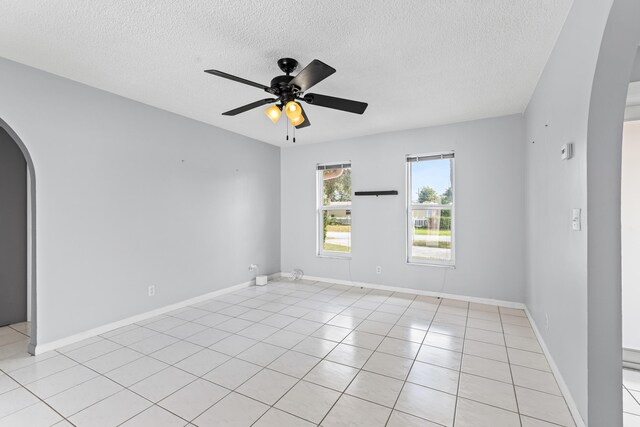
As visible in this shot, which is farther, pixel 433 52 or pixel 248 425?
pixel 433 52

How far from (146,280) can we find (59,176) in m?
1.43

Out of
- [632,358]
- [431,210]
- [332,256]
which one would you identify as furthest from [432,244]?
[632,358]

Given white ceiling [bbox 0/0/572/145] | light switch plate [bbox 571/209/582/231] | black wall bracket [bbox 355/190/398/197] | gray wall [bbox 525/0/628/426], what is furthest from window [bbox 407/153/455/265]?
light switch plate [bbox 571/209/582/231]

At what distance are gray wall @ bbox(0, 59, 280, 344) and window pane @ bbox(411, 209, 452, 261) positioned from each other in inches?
112

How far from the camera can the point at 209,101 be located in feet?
11.5

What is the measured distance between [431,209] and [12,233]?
536cm

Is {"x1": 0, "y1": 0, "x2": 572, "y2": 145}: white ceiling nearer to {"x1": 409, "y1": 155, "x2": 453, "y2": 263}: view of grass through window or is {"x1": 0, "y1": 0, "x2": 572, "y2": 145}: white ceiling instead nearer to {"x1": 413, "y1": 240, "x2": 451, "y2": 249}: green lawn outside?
{"x1": 409, "y1": 155, "x2": 453, "y2": 263}: view of grass through window

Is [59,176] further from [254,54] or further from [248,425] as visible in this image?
[248,425]

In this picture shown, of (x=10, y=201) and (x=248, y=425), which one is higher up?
(x=10, y=201)

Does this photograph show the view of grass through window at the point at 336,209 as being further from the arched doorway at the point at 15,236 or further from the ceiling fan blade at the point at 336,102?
Result: the arched doorway at the point at 15,236

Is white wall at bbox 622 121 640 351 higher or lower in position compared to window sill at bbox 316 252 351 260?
higher

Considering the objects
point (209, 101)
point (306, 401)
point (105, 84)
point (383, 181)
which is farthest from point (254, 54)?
point (383, 181)

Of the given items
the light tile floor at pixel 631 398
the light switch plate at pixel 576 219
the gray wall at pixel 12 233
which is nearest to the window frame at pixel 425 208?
the light tile floor at pixel 631 398

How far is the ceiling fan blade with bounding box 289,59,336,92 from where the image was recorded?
77.3 inches
